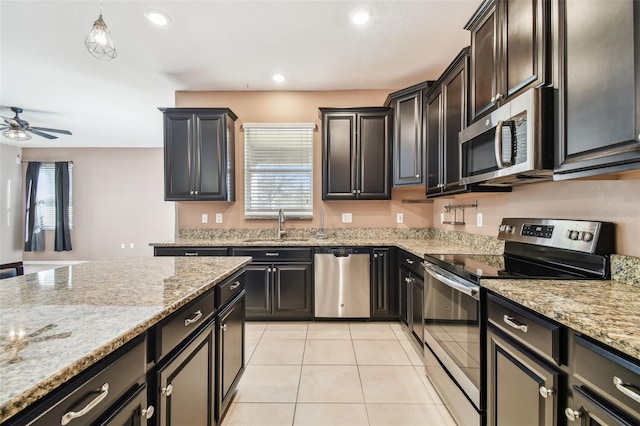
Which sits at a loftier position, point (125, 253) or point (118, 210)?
point (118, 210)

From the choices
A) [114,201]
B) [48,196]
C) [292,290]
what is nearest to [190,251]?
[292,290]

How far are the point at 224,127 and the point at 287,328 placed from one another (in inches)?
93.8

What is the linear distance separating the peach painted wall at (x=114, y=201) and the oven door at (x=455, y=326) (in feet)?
21.8

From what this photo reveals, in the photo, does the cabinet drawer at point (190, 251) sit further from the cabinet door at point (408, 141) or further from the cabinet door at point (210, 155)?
the cabinet door at point (408, 141)

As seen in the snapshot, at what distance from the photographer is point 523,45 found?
1370mm

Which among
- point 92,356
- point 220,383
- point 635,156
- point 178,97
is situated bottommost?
point 220,383

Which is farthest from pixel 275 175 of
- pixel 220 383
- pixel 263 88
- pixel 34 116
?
pixel 34 116

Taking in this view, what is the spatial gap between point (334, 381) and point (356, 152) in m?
2.35

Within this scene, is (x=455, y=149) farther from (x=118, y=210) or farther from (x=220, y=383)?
(x=118, y=210)

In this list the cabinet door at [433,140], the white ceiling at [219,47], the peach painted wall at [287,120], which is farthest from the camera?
the peach painted wall at [287,120]

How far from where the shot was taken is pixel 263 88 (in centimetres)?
350

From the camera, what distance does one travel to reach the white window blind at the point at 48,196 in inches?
261

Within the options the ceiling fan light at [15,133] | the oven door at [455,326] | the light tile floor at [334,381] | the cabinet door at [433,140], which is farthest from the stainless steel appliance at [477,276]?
the ceiling fan light at [15,133]

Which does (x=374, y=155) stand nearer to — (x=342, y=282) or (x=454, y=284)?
(x=342, y=282)
